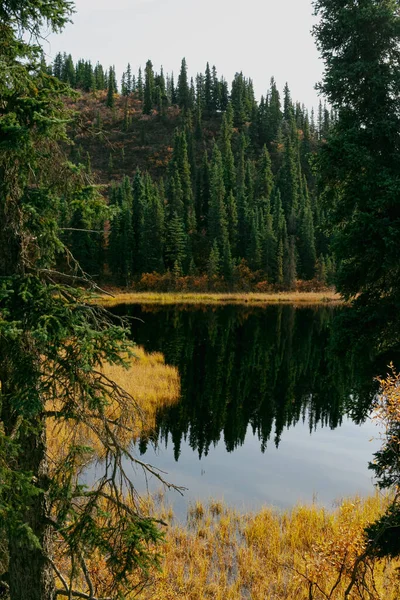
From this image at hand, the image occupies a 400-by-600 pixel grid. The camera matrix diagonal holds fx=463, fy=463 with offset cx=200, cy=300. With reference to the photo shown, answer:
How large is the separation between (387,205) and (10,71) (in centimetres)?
803

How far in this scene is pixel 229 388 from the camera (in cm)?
2269

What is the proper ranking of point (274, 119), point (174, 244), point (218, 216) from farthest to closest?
1. point (274, 119)
2. point (218, 216)
3. point (174, 244)

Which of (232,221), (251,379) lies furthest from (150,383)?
(232,221)

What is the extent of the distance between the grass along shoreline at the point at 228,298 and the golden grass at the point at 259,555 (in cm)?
5385

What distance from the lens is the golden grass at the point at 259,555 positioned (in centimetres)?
702

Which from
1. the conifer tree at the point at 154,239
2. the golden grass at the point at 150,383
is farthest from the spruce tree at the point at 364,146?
the conifer tree at the point at 154,239

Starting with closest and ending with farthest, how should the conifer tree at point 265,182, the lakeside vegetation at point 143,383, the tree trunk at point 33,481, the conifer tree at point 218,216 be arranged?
the lakeside vegetation at point 143,383 < the tree trunk at point 33,481 < the conifer tree at point 218,216 < the conifer tree at point 265,182

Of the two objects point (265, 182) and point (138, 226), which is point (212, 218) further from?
point (265, 182)

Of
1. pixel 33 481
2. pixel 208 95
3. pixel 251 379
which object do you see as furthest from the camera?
pixel 208 95

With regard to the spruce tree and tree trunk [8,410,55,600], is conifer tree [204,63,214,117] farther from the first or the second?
tree trunk [8,410,55,600]

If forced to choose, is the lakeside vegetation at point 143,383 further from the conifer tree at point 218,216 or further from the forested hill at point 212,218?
the conifer tree at point 218,216

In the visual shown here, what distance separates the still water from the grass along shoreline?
31.6m

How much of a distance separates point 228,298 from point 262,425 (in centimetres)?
5228

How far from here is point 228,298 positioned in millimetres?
70438
